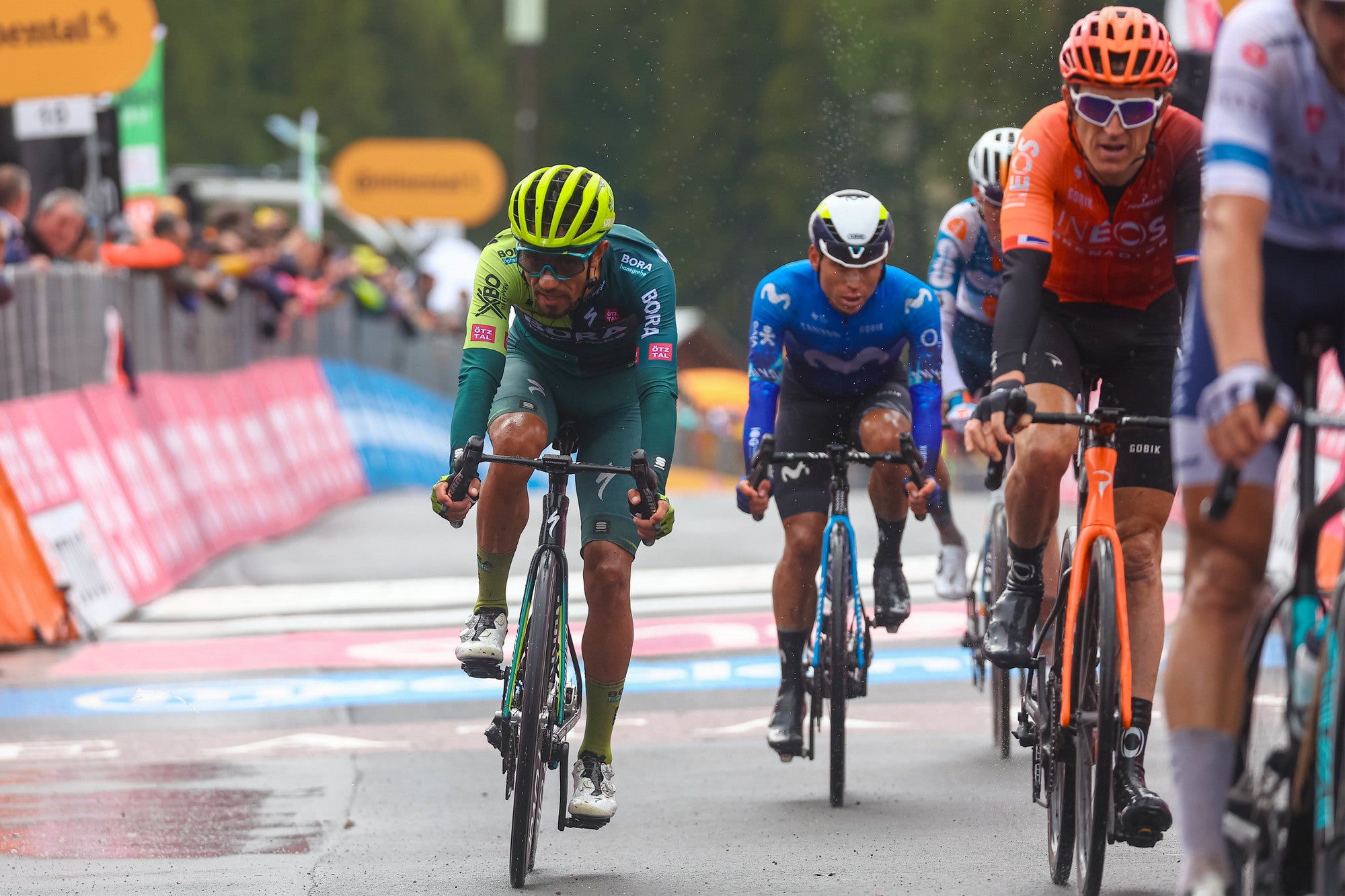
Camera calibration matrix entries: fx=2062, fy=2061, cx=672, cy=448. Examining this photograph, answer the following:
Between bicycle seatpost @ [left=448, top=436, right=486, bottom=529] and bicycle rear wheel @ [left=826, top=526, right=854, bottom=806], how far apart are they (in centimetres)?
181

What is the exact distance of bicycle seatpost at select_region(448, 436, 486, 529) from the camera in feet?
20.0

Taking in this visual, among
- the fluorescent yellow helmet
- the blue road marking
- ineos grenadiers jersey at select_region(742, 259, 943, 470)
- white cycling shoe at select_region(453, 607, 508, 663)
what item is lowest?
the blue road marking

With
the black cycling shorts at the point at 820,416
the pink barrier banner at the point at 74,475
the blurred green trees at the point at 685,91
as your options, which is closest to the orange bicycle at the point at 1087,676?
the black cycling shorts at the point at 820,416

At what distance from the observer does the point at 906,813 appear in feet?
23.3

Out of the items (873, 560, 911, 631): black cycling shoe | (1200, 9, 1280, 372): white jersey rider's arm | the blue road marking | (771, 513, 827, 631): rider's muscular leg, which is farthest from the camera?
the blue road marking

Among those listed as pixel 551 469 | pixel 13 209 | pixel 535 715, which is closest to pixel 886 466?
pixel 551 469

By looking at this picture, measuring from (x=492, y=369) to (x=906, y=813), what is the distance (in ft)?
7.02

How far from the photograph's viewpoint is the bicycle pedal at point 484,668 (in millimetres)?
6508

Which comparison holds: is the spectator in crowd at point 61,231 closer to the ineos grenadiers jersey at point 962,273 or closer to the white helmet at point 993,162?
the ineos grenadiers jersey at point 962,273

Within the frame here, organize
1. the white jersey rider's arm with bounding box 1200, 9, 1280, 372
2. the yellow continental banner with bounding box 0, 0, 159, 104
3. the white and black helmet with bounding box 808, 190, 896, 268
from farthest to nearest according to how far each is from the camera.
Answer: the yellow continental banner with bounding box 0, 0, 159, 104 < the white and black helmet with bounding box 808, 190, 896, 268 < the white jersey rider's arm with bounding box 1200, 9, 1280, 372

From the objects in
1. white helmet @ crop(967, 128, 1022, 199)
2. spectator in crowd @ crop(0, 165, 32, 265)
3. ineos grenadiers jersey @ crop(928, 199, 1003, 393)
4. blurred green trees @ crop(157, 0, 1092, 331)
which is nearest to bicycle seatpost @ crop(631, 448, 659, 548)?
white helmet @ crop(967, 128, 1022, 199)

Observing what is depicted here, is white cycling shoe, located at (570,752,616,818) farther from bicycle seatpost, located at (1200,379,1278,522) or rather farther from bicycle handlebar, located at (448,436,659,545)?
bicycle seatpost, located at (1200,379,1278,522)

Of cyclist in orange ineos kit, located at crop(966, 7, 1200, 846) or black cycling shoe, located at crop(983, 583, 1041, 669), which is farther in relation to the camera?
black cycling shoe, located at crop(983, 583, 1041, 669)

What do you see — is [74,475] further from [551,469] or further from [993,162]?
[551,469]
